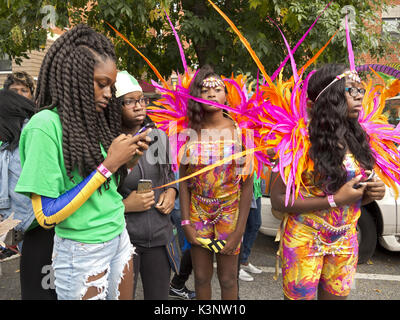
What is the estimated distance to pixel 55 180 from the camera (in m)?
1.30

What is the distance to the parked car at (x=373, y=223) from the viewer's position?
12.9 ft

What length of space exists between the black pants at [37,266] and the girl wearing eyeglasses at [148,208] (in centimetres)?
47

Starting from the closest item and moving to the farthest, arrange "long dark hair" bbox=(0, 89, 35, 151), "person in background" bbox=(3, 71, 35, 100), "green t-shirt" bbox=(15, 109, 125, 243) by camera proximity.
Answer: "green t-shirt" bbox=(15, 109, 125, 243) → "long dark hair" bbox=(0, 89, 35, 151) → "person in background" bbox=(3, 71, 35, 100)

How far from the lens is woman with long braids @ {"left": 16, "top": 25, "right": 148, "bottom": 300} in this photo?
129 cm

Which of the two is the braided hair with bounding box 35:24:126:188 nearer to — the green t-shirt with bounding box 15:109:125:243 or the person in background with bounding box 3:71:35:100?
the green t-shirt with bounding box 15:109:125:243

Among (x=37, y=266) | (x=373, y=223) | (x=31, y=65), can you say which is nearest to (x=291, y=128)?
(x=37, y=266)

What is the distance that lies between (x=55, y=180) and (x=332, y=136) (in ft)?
4.73

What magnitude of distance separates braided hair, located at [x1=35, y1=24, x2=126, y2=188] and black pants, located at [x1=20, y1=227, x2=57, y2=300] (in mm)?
676

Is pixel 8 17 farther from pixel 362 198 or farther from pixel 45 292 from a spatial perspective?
pixel 362 198

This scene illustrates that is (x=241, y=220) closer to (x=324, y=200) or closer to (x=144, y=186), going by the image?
(x=324, y=200)

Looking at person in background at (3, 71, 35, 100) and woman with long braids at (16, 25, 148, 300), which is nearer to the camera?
woman with long braids at (16, 25, 148, 300)

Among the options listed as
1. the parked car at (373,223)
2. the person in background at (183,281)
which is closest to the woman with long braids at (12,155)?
the person in background at (183,281)

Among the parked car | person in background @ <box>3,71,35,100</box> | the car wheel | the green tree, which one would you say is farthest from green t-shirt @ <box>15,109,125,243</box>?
the car wheel

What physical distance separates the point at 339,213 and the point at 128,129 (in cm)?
136
